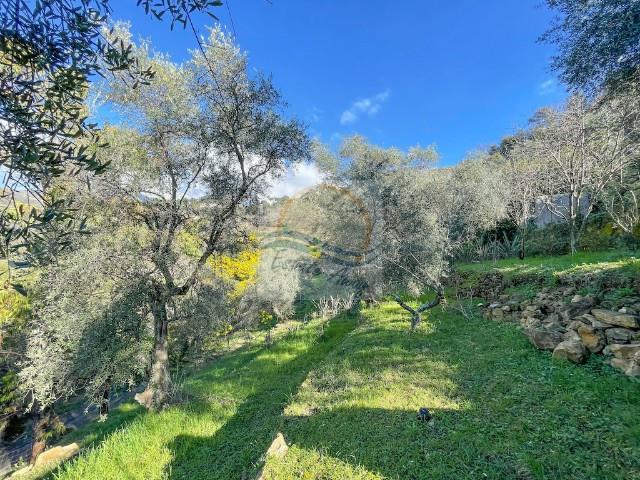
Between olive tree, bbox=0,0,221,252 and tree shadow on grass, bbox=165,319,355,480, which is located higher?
olive tree, bbox=0,0,221,252

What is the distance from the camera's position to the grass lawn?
4.21 metres

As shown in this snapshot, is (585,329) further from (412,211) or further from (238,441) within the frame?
(238,441)

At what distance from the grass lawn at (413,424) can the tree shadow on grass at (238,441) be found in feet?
0.11

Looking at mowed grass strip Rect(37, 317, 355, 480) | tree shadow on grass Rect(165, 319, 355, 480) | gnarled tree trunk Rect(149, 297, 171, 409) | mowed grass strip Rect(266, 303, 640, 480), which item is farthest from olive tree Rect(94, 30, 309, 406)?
mowed grass strip Rect(266, 303, 640, 480)

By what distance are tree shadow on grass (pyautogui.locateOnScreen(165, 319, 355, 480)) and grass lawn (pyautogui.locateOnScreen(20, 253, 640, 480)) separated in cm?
3

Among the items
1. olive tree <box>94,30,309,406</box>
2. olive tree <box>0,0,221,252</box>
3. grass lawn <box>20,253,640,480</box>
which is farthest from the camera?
olive tree <box>94,30,309,406</box>

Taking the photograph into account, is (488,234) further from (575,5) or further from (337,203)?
(575,5)

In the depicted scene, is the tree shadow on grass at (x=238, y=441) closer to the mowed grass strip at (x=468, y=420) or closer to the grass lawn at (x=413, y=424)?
the grass lawn at (x=413, y=424)

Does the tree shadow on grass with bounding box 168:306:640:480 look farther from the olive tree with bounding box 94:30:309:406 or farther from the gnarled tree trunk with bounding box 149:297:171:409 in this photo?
the olive tree with bounding box 94:30:309:406

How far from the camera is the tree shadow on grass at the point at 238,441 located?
5.48 metres

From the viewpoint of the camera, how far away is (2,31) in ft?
7.31

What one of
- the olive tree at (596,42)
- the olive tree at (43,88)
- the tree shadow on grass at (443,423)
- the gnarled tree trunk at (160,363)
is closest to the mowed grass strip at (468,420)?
the tree shadow on grass at (443,423)

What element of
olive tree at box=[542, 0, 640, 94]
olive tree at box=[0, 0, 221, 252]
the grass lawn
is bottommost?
the grass lawn

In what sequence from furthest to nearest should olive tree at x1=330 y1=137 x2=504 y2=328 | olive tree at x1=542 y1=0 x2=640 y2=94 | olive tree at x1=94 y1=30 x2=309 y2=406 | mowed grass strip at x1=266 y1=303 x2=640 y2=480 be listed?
olive tree at x1=330 y1=137 x2=504 y2=328, olive tree at x1=94 y1=30 x2=309 y2=406, olive tree at x1=542 y1=0 x2=640 y2=94, mowed grass strip at x1=266 y1=303 x2=640 y2=480
